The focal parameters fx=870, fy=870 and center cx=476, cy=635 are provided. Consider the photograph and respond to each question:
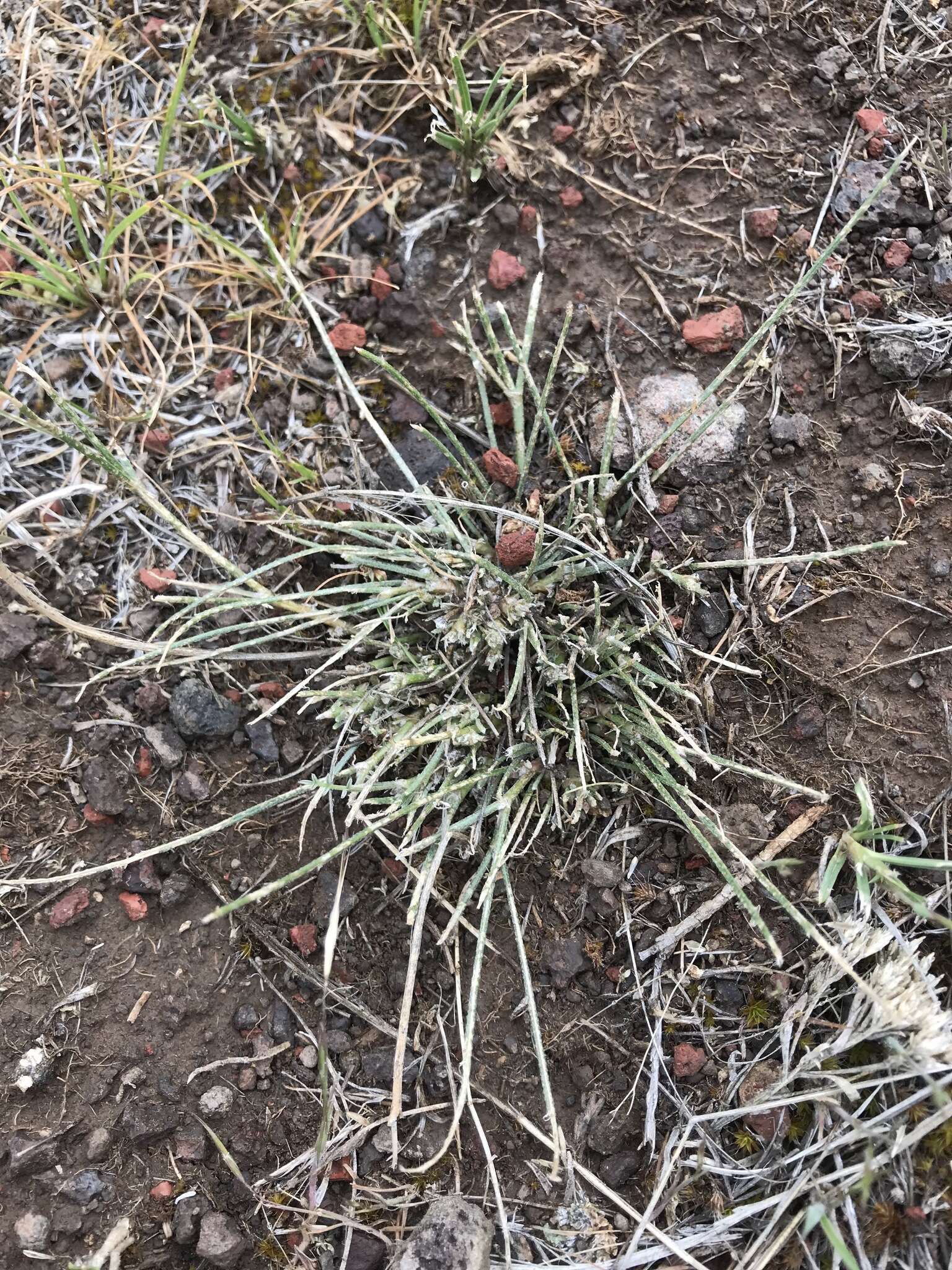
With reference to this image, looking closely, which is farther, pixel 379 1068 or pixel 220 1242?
pixel 379 1068

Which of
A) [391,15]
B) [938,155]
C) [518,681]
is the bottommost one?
[518,681]

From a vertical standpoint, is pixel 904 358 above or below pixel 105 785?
above

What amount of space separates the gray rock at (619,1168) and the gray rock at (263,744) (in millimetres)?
1166

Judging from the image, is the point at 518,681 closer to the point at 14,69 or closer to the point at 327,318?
the point at 327,318

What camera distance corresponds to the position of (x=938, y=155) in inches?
83.0

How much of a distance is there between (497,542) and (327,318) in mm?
816

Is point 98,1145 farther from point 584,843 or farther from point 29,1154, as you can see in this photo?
point 584,843

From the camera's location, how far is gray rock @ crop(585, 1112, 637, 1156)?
1.88 metres

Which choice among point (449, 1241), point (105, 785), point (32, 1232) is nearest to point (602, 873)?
point (449, 1241)

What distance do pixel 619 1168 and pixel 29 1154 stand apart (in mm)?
1276

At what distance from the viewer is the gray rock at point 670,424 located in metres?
2.05

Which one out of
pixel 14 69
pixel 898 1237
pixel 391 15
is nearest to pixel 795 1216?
pixel 898 1237

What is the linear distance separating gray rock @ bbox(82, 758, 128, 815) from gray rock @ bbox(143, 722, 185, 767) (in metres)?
0.10

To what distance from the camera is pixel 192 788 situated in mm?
2107
